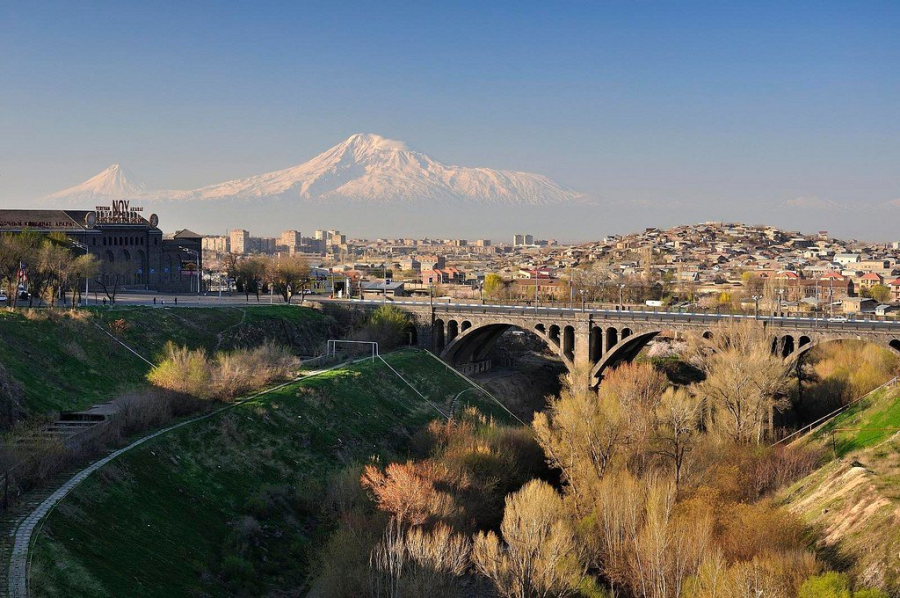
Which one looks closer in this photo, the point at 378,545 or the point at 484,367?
the point at 378,545

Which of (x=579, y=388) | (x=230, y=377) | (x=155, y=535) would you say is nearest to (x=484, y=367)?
(x=579, y=388)

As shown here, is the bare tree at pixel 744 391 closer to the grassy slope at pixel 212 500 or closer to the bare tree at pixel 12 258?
the grassy slope at pixel 212 500

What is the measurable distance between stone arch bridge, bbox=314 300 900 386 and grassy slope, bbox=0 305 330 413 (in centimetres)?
1020

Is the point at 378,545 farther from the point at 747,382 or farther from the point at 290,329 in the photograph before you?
the point at 290,329

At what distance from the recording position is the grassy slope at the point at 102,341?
42344mm

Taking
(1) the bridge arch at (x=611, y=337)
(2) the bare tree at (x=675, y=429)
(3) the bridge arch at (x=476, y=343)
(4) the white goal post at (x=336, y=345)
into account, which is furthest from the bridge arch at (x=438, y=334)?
(2) the bare tree at (x=675, y=429)

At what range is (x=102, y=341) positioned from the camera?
168 ft

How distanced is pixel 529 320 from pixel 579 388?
18.9 metres

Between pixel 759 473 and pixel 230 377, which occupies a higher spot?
pixel 230 377

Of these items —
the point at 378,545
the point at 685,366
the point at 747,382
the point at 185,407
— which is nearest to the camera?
the point at 378,545

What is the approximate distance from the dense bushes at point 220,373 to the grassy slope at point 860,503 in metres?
24.8

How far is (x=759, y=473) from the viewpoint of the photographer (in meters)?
38.2

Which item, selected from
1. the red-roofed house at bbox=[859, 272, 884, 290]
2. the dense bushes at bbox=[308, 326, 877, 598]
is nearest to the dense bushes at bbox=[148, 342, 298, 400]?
the dense bushes at bbox=[308, 326, 877, 598]

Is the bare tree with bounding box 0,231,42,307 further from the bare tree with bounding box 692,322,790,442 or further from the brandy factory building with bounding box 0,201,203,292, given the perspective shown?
the bare tree with bounding box 692,322,790,442
